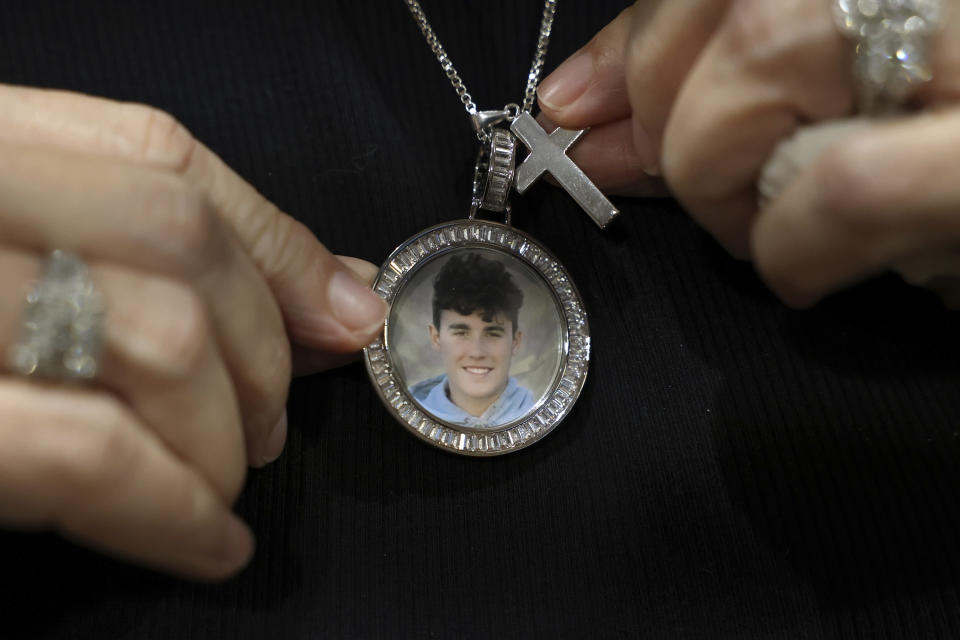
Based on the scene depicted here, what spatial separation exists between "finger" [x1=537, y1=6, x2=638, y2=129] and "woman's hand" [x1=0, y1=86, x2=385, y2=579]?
0.52m

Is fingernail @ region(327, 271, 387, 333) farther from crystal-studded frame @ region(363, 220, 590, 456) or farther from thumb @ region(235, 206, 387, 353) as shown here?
crystal-studded frame @ region(363, 220, 590, 456)

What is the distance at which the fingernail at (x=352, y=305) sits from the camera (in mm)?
855

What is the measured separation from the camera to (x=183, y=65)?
1.12 meters

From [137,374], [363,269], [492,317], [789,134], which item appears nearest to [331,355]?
[363,269]

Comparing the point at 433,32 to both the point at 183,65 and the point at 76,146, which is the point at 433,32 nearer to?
the point at 183,65

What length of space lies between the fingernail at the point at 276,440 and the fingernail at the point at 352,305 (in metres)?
0.13

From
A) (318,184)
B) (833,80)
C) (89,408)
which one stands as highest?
(833,80)

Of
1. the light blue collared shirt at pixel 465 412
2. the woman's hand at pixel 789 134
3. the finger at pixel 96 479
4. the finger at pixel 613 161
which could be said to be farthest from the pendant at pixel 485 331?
the finger at pixel 96 479

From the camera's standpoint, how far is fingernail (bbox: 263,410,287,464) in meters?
0.87

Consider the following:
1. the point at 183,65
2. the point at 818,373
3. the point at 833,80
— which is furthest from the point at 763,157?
the point at 183,65

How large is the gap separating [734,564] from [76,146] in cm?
89

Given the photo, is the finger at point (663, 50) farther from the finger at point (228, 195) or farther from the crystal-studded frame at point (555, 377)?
the finger at point (228, 195)

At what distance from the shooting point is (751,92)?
28.1 inches

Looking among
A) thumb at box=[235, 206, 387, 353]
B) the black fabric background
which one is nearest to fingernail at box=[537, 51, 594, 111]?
the black fabric background
